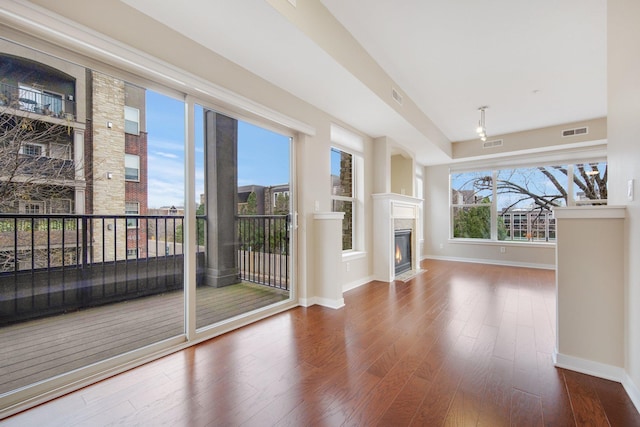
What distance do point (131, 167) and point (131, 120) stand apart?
36 centimetres

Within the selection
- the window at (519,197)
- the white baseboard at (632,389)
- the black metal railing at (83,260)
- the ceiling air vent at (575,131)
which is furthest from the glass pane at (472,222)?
the black metal railing at (83,260)

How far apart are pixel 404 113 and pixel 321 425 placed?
3.74m

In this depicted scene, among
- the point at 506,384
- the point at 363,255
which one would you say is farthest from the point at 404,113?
the point at 506,384

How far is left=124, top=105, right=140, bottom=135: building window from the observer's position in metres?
2.07

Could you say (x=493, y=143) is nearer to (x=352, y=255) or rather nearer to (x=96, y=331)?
(x=352, y=255)

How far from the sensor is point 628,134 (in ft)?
5.80

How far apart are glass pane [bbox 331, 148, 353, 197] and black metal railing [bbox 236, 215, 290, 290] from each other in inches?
55.1

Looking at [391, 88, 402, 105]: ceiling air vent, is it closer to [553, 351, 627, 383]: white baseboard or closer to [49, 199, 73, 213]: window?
[553, 351, 627, 383]: white baseboard

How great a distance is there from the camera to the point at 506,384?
5.86 feet

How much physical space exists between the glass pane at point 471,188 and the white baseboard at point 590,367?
5.34 metres

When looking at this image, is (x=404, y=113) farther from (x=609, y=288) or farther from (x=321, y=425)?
(x=321, y=425)

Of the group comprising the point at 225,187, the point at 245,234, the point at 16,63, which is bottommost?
the point at 245,234

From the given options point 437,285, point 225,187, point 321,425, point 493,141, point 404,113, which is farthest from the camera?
point 493,141

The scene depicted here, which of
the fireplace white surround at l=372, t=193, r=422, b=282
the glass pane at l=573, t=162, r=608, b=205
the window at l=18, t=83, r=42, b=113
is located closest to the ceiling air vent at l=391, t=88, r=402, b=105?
the fireplace white surround at l=372, t=193, r=422, b=282
